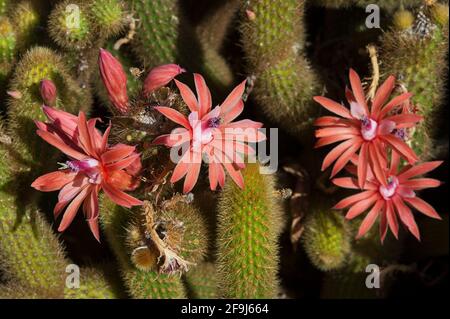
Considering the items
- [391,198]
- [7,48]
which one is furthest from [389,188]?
[7,48]

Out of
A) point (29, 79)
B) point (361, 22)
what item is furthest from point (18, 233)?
point (361, 22)

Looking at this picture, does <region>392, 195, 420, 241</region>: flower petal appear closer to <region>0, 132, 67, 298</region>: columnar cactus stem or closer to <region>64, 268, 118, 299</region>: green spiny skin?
<region>64, 268, 118, 299</region>: green spiny skin

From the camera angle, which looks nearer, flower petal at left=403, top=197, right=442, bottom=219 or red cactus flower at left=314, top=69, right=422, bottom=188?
red cactus flower at left=314, top=69, right=422, bottom=188

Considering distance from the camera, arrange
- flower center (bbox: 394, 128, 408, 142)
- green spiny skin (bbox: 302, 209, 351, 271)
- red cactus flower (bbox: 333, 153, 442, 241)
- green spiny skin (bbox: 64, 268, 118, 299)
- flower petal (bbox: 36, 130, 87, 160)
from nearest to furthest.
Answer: flower petal (bbox: 36, 130, 87, 160) → flower center (bbox: 394, 128, 408, 142) → red cactus flower (bbox: 333, 153, 442, 241) → green spiny skin (bbox: 64, 268, 118, 299) → green spiny skin (bbox: 302, 209, 351, 271)

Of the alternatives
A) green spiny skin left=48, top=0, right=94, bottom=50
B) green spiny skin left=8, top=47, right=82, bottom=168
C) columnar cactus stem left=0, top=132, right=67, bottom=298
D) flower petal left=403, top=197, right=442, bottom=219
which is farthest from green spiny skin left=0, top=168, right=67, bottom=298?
flower petal left=403, top=197, right=442, bottom=219

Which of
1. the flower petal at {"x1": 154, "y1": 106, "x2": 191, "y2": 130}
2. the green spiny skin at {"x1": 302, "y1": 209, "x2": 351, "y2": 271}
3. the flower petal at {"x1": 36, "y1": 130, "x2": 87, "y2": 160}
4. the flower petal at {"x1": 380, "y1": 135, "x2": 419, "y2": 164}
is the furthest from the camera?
the green spiny skin at {"x1": 302, "y1": 209, "x2": 351, "y2": 271}

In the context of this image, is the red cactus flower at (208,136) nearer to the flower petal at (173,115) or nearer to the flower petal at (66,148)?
the flower petal at (173,115)

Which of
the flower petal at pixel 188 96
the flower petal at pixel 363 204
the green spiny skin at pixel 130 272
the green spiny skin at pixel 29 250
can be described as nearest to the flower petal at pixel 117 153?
the flower petal at pixel 188 96
